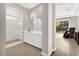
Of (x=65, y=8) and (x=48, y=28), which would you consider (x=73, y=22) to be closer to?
(x=65, y=8)

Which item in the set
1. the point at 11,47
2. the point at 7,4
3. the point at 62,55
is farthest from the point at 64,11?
the point at 11,47

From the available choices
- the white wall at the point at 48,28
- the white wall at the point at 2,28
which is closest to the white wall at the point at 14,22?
the white wall at the point at 2,28

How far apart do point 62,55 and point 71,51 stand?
16 centimetres

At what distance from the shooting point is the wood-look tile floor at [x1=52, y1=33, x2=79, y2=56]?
1.61 metres

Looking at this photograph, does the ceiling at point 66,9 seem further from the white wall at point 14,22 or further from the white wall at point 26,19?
the white wall at point 14,22

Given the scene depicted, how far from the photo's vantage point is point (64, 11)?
1.64 m

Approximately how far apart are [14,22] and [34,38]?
17.1 inches

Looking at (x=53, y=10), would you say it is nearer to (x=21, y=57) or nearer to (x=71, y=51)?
(x=71, y=51)

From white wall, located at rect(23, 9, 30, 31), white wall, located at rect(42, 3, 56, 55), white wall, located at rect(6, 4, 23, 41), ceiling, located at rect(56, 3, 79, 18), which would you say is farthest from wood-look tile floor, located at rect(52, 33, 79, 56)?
white wall, located at rect(6, 4, 23, 41)

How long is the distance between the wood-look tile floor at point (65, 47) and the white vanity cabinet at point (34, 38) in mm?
297

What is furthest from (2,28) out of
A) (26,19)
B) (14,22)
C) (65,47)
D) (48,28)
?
(65,47)

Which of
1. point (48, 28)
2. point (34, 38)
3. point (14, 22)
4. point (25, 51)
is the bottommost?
point (25, 51)

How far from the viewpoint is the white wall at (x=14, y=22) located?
5.09 feet

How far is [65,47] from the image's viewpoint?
1622 millimetres
